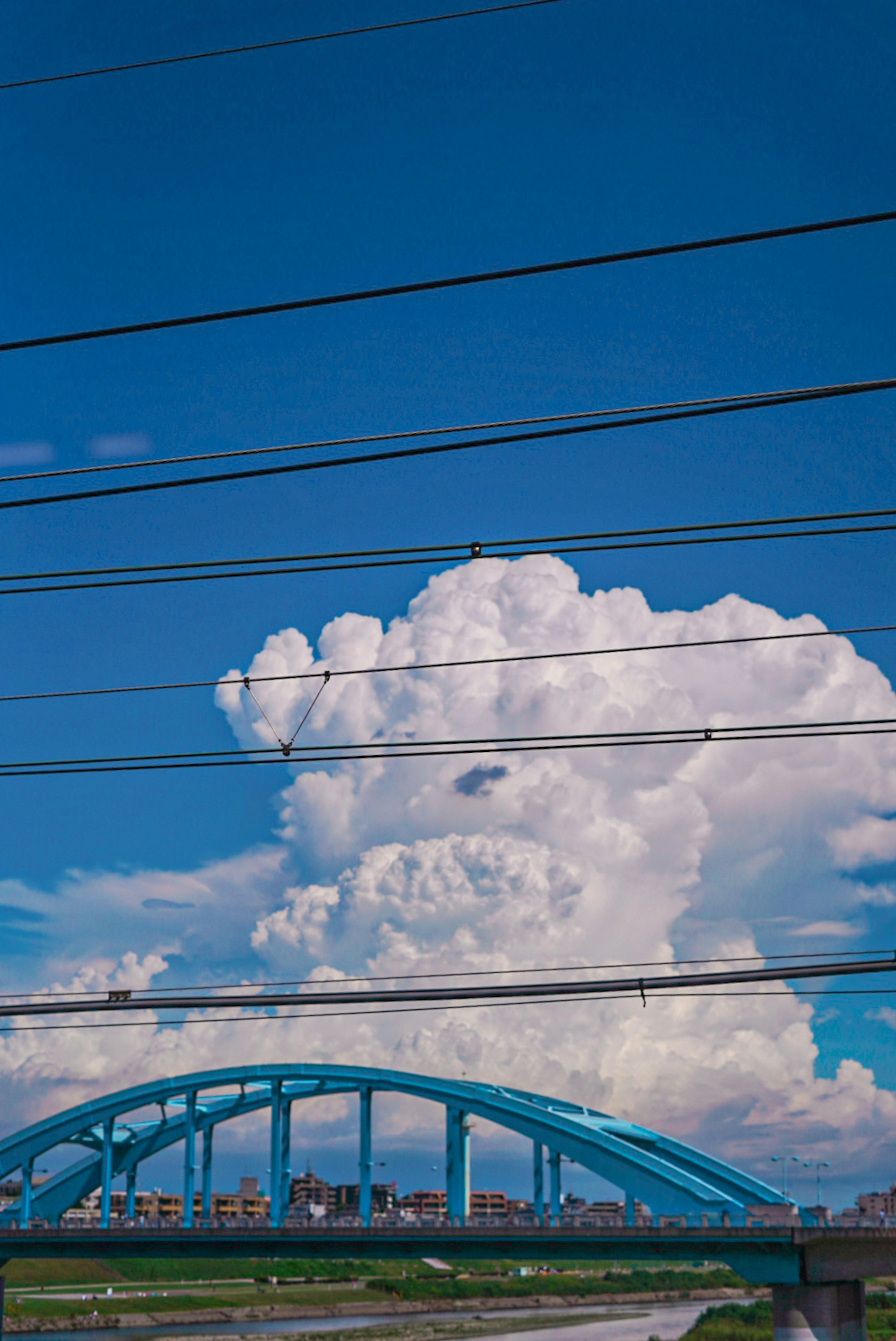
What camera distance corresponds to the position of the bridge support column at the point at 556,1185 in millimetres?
81625

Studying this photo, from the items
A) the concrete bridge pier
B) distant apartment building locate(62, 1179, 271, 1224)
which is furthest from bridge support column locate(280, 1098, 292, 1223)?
distant apartment building locate(62, 1179, 271, 1224)

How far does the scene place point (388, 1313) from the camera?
130 meters

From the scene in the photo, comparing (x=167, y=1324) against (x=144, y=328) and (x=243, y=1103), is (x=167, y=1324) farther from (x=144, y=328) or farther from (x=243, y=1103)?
(x=144, y=328)

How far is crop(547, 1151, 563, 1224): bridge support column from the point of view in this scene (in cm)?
8162

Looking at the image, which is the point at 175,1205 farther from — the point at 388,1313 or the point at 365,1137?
the point at 365,1137

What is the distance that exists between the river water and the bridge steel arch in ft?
34.9

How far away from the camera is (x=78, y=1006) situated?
15.2m

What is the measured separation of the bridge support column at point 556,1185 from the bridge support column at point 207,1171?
71.0 ft

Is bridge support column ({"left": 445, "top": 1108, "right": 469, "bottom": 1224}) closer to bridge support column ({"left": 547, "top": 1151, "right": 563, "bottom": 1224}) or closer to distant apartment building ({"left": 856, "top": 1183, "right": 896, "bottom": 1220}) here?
bridge support column ({"left": 547, "top": 1151, "right": 563, "bottom": 1224})

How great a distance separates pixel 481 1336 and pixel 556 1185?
28.2 m

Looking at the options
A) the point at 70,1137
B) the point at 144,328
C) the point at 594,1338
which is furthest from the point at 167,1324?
the point at 144,328

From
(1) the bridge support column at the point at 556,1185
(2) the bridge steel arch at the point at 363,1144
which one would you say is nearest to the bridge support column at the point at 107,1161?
(2) the bridge steel arch at the point at 363,1144

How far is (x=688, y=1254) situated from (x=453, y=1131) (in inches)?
1018

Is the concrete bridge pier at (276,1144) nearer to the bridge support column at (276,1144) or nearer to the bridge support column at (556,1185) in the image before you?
the bridge support column at (276,1144)
